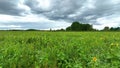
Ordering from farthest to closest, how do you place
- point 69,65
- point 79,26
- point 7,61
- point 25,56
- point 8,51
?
point 79,26, point 8,51, point 25,56, point 7,61, point 69,65

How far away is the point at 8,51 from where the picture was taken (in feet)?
15.9

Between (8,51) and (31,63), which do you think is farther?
(8,51)

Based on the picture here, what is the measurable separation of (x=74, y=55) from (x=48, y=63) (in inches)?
39.5

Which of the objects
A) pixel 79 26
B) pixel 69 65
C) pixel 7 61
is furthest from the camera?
pixel 79 26

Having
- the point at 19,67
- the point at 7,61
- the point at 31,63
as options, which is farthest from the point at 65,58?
the point at 7,61

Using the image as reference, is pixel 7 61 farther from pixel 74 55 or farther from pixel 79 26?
pixel 79 26

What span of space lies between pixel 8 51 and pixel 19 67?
1195 millimetres

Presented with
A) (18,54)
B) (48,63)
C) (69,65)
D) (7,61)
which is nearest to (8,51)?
(18,54)

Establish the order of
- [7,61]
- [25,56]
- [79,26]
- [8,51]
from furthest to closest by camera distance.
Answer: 1. [79,26]
2. [8,51]
3. [25,56]
4. [7,61]

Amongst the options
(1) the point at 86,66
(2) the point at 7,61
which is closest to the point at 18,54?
(2) the point at 7,61

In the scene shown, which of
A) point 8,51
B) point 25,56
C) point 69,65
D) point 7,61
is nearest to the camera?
point 69,65

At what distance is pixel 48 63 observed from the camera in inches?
150

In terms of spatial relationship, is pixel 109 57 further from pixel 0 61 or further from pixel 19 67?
pixel 0 61

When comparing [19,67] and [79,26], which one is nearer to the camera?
[19,67]
